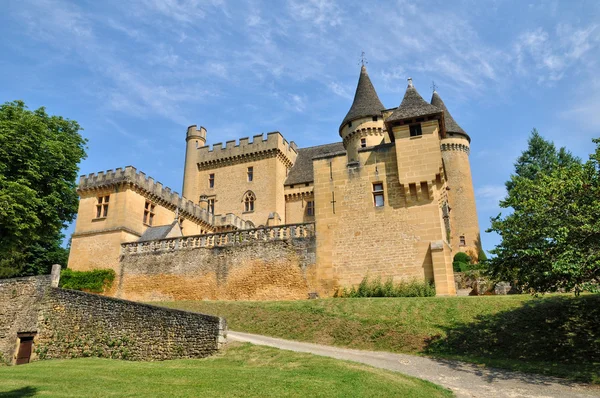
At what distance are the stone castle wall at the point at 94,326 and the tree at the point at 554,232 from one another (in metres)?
8.67

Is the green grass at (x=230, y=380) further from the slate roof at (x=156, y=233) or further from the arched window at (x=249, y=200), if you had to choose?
the arched window at (x=249, y=200)

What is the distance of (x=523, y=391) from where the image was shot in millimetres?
8750

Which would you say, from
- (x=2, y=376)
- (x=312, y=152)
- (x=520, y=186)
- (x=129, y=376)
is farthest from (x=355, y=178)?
(x=312, y=152)

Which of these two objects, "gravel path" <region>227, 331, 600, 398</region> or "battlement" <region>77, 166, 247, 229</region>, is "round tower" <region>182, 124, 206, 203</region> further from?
"gravel path" <region>227, 331, 600, 398</region>

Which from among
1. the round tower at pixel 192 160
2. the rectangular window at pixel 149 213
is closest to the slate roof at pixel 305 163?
the round tower at pixel 192 160

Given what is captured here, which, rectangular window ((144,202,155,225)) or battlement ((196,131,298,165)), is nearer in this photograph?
rectangular window ((144,202,155,225))

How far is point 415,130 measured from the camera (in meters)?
20.8

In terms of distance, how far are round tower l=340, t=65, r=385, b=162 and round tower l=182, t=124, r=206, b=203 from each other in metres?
15.3

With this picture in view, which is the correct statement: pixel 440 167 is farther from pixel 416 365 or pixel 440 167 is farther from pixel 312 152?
pixel 312 152

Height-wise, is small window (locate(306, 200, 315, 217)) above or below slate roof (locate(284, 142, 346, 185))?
below

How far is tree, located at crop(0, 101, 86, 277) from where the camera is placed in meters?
20.0

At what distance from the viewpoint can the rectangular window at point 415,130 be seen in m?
20.7

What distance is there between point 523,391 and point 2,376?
485 inches

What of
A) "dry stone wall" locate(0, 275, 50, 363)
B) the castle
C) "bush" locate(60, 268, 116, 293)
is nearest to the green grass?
"dry stone wall" locate(0, 275, 50, 363)
